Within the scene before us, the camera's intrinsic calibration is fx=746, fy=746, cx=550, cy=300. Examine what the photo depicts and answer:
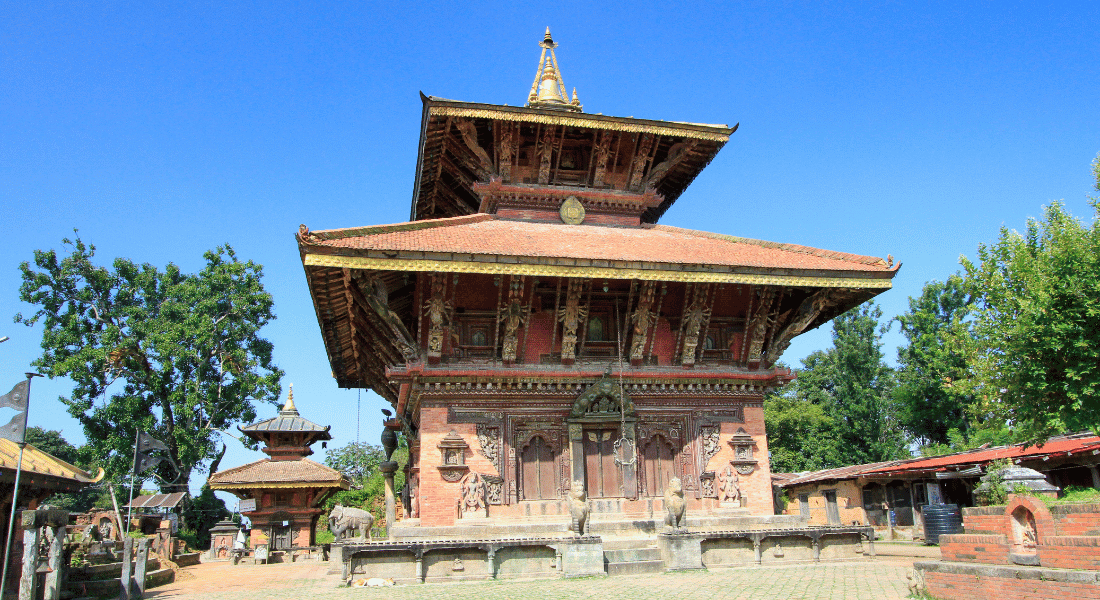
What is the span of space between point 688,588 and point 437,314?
724cm

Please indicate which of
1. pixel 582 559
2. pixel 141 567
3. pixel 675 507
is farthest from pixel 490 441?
pixel 141 567

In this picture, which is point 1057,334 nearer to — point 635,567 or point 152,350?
point 635,567

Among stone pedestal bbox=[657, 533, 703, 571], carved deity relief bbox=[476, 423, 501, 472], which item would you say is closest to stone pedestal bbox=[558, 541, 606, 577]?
stone pedestal bbox=[657, 533, 703, 571]

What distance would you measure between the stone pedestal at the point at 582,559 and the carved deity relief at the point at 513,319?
4.37 metres

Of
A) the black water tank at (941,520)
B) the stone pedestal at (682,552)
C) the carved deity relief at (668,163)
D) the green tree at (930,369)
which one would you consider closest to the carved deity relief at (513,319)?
the stone pedestal at (682,552)

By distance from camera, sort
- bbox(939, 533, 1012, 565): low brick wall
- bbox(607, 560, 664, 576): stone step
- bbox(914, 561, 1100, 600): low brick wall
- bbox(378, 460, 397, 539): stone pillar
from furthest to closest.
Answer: bbox(378, 460, 397, 539): stone pillar
bbox(607, 560, 664, 576): stone step
bbox(939, 533, 1012, 565): low brick wall
bbox(914, 561, 1100, 600): low brick wall

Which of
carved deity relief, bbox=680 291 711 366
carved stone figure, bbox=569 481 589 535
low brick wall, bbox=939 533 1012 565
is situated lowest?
low brick wall, bbox=939 533 1012 565

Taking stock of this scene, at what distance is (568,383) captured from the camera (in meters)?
16.6

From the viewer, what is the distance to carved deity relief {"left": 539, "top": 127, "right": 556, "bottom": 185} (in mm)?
19059

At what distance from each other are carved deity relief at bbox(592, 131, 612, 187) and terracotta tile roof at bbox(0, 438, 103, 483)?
1427 centimetres

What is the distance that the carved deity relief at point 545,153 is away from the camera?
19.1 meters

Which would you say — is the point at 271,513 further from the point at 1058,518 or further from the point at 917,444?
the point at 917,444

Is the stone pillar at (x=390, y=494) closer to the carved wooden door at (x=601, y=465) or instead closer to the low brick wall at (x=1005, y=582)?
the carved wooden door at (x=601, y=465)

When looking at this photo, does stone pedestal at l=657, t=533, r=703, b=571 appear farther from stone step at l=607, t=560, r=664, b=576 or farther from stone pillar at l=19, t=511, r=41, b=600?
stone pillar at l=19, t=511, r=41, b=600
